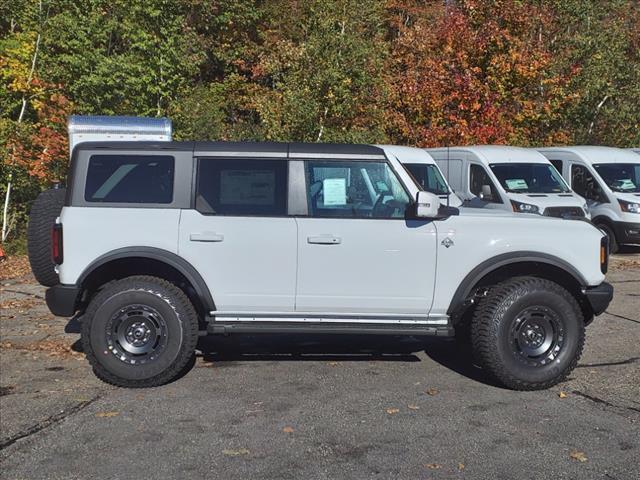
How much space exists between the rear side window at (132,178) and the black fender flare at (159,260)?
416mm

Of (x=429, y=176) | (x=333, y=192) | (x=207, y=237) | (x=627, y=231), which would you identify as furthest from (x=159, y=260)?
(x=627, y=231)

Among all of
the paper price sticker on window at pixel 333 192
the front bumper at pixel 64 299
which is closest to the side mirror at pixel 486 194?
the paper price sticker on window at pixel 333 192

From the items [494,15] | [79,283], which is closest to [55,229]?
[79,283]

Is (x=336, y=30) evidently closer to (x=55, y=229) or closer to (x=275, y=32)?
(x=275, y=32)

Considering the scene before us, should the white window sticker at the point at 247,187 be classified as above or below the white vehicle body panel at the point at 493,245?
above

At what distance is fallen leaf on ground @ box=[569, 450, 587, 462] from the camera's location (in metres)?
4.79

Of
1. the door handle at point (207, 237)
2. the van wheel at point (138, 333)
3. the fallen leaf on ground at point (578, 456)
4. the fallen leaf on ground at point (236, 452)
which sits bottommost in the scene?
the fallen leaf on ground at point (236, 452)

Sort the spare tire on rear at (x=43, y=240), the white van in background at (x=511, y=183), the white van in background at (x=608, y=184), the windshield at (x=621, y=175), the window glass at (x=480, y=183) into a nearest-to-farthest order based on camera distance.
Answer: the spare tire on rear at (x=43, y=240), the white van in background at (x=511, y=183), the window glass at (x=480, y=183), the white van in background at (x=608, y=184), the windshield at (x=621, y=175)

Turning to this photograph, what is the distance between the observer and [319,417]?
5.61 m

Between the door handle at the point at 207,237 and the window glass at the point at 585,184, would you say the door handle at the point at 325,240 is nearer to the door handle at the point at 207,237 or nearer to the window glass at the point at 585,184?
the door handle at the point at 207,237

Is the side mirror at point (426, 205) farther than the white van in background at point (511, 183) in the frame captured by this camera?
No

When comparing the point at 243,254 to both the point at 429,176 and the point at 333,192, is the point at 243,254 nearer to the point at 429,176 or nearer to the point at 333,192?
the point at 333,192

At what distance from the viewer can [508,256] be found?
20.6 ft

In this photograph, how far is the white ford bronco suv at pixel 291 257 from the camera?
245 inches
